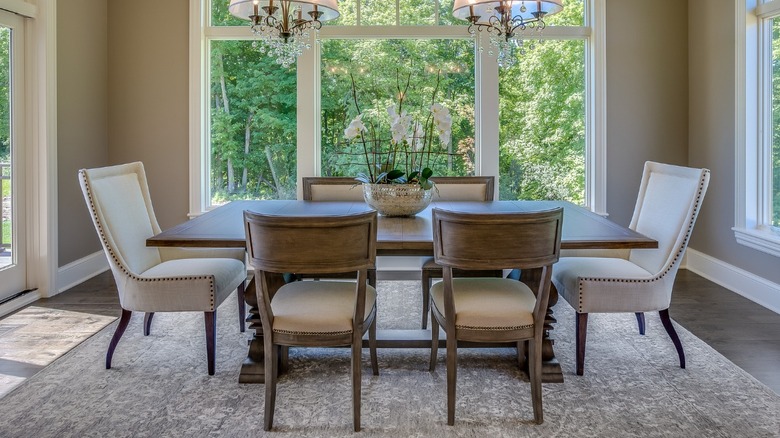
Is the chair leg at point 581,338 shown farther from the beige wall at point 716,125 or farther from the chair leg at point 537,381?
the beige wall at point 716,125

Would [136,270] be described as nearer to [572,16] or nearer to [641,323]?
[641,323]

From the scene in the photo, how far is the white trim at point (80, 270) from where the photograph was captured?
423 centimetres

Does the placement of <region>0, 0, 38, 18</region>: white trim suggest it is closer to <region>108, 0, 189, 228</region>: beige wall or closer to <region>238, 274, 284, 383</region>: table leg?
<region>108, 0, 189, 228</region>: beige wall

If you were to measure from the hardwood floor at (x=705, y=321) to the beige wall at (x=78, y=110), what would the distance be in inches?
17.6

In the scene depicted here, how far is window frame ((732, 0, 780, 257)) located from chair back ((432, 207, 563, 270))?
2641mm

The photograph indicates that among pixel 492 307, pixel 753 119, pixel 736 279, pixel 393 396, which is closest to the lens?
pixel 492 307

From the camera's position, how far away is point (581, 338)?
105 inches

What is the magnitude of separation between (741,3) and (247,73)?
3.82 meters

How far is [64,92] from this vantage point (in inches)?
166

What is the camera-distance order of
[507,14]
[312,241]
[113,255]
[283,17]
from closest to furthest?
[312,241]
[113,255]
[283,17]
[507,14]

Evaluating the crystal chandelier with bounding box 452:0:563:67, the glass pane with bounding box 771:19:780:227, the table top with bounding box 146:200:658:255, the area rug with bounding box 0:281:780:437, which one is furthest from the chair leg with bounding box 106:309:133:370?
the glass pane with bounding box 771:19:780:227

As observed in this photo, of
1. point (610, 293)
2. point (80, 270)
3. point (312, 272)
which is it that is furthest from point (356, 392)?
point (80, 270)

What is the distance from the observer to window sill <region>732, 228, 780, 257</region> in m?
3.73

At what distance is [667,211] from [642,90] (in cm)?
249
